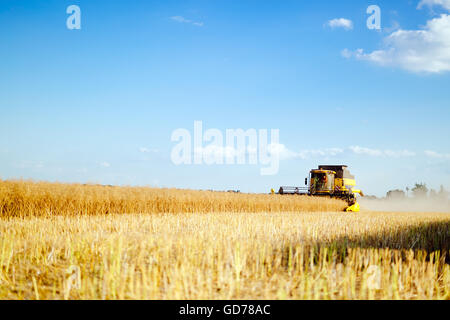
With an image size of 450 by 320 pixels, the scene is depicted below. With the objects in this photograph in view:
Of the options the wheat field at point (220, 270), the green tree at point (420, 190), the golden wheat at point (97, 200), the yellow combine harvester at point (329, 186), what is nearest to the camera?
the wheat field at point (220, 270)

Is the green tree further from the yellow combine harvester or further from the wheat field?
the wheat field

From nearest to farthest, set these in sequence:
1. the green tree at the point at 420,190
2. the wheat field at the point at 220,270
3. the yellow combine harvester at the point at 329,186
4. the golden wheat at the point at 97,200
Result: 1. the wheat field at the point at 220,270
2. the golden wheat at the point at 97,200
3. the yellow combine harvester at the point at 329,186
4. the green tree at the point at 420,190

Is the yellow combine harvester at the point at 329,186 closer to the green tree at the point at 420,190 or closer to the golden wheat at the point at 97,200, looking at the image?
the golden wheat at the point at 97,200

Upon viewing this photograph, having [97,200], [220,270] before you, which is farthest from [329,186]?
[220,270]

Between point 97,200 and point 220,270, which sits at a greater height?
point 97,200

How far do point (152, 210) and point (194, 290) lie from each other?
43.2 ft

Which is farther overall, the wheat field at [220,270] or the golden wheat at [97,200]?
the golden wheat at [97,200]

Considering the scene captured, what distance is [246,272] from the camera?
15.2ft

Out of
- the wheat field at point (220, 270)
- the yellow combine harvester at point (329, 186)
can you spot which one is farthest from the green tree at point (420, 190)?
the wheat field at point (220, 270)

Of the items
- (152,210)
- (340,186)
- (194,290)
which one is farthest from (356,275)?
(340,186)

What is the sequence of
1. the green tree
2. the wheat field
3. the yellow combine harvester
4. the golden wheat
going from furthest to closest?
the green tree → the yellow combine harvester → the golden wheat → the wheat field

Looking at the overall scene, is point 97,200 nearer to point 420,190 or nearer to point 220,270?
point 220,270

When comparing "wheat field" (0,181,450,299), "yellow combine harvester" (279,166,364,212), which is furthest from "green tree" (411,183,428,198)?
"wheat field" (0,181,450,299)
